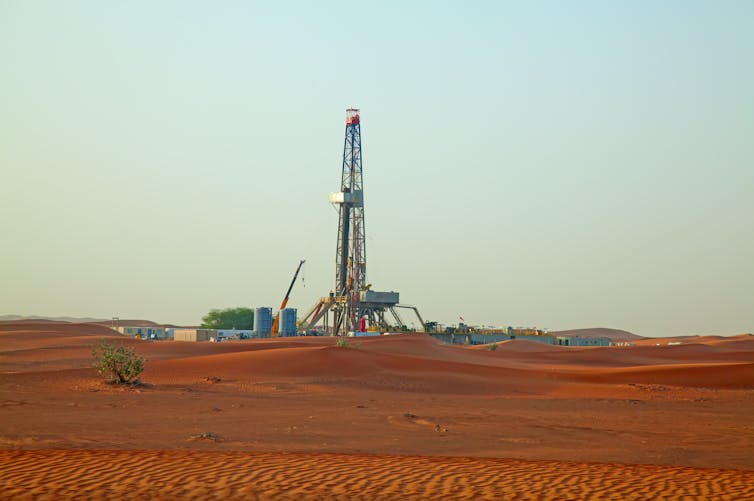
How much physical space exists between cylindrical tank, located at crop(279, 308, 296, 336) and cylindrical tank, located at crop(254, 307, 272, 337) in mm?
3553

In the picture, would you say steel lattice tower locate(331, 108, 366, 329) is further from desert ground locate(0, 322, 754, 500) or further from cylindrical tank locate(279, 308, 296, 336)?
desert ground locate(0, 322, 754, 500)

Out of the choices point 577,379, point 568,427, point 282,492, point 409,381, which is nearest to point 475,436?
point 568,427

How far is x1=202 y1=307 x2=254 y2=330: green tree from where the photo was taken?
3376 inches

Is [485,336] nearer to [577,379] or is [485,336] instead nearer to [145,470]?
[577,379]

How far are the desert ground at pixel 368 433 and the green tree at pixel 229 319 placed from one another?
60926 millimetres

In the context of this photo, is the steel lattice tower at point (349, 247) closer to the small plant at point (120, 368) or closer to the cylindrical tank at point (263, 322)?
the cylindrical tank at point (263, 322)

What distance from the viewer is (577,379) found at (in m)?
25.5

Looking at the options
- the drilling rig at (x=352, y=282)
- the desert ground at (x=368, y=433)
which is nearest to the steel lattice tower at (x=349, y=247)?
the drilling rig at (x=352, y=282)

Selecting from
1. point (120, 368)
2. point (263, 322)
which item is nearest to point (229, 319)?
point (263, 322)

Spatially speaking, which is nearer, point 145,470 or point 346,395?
point 145,470

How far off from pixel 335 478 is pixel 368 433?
3.68 metres

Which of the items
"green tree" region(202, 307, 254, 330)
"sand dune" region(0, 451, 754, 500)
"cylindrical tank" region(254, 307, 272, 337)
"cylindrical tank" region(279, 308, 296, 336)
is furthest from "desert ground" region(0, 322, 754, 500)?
"green tree" region(202, 307, 254, 330)

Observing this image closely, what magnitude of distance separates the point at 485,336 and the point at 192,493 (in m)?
52.5

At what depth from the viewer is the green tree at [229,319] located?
85750 mm
